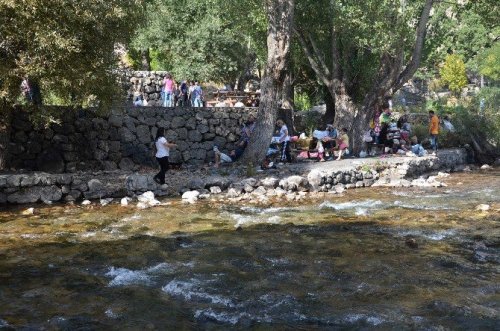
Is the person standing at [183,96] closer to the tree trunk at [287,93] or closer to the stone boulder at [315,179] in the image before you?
the tree trunk at [287,93]

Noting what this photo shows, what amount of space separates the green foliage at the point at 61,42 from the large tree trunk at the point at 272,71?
473 centimetres

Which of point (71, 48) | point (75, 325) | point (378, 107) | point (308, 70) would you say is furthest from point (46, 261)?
point (308, 70)

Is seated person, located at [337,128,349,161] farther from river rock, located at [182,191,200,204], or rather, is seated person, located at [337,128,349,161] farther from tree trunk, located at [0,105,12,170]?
tree trunk, located at [0,105,12,170]

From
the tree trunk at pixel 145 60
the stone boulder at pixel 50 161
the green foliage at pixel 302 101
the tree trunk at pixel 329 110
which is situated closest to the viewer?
the stone boulder at pixel 50 161

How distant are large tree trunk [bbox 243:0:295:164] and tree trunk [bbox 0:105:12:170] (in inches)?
274

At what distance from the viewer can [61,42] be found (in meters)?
Answer: 11.9

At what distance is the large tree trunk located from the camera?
1667 cm

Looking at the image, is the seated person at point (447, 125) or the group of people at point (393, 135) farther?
the seated person at point (447, 125)

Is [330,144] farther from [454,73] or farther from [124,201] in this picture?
[454,73]

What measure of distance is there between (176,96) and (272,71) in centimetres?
887

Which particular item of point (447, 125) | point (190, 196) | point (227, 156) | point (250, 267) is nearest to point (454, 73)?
point (447, 125)

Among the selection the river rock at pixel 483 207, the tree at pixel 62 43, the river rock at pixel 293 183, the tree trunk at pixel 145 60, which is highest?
the tree trunk at pixel 145 60

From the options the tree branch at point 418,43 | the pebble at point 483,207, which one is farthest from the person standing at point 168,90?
the pebble at point 483,207

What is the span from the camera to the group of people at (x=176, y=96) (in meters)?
22.8
